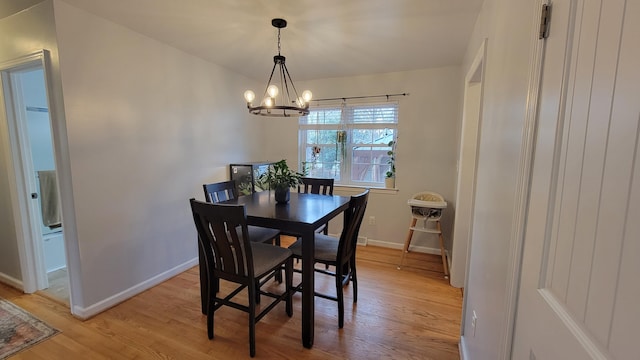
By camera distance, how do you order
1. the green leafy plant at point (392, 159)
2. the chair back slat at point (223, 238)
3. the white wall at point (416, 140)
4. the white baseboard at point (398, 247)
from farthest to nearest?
the green leafy plant at point (392, 159) → the white baseboard at point (398, 247) → the white wall at point (416, 140) → the chair back slat at point (223, 238)

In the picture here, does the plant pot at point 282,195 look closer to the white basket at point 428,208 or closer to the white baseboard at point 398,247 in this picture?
the white basket at point 428,208

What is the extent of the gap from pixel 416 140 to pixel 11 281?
4.50m

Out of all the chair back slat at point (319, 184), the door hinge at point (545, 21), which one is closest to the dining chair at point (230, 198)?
the chair back slat at point (319, 184)

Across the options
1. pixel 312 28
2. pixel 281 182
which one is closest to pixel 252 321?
pixel 281 182

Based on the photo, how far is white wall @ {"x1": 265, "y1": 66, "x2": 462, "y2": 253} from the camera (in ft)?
11.0

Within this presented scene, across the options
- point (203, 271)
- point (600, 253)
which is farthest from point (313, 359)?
point (600, 253)

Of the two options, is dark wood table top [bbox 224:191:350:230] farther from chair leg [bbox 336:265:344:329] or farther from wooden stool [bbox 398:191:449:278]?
wooden stool [bbox 398:191:449:278]

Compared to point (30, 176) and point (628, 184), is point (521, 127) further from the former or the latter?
point (30, 176)

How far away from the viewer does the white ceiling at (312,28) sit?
1987 mm

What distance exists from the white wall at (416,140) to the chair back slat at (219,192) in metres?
1.73

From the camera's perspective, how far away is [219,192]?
2686 mm

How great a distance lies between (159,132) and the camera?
2719mm

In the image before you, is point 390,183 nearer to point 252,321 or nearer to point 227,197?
point 227,197

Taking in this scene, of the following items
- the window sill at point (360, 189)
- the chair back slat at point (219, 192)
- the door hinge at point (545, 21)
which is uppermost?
the door hinge at point (545, 21)
